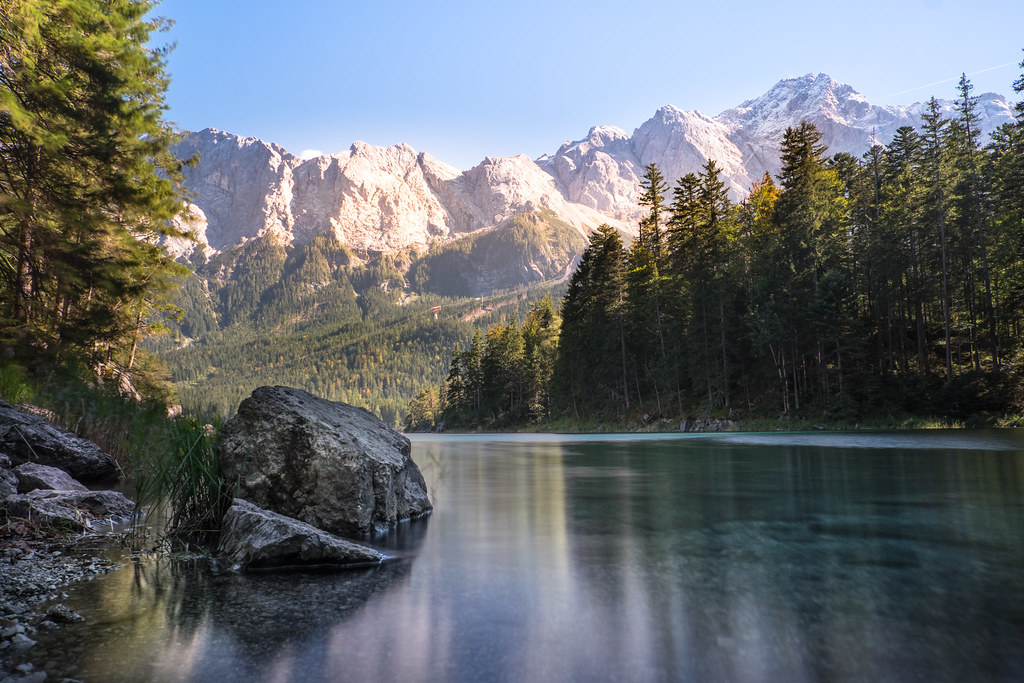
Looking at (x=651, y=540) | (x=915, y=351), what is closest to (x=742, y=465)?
(x=651, y=540)

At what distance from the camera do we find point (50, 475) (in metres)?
8.20

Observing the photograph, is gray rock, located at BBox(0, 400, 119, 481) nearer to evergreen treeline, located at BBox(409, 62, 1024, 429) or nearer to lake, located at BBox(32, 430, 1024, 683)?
lake, located at BBox(32, 430, 1024, 683)

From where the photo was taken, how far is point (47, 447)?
9438 mm

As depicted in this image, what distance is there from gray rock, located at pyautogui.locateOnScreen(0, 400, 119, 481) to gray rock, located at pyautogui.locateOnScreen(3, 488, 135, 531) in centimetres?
212

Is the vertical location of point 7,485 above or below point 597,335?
below

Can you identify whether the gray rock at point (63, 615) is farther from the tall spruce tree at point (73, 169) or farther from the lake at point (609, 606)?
the tall spruce tree at point (73, 169)

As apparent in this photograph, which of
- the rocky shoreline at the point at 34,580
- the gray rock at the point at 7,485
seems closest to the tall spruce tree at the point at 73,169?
the gray rock at the point at 7,485

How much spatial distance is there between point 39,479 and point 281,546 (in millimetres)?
5118

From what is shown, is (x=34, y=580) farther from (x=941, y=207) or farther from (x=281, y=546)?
(x=941, y=207)

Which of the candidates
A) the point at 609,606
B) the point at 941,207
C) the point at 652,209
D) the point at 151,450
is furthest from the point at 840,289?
the point at 151,450

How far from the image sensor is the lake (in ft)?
10.3

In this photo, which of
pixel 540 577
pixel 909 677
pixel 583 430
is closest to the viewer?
pixel 909 677

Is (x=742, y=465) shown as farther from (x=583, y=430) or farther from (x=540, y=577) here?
(x=583, y=430)

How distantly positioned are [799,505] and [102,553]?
8.86 m
